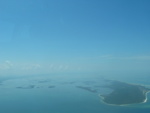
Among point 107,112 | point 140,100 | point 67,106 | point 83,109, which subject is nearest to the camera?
point 107,112

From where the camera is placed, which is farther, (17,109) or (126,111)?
(17,109)

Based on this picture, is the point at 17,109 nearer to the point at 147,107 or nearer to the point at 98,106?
the point at 98,106

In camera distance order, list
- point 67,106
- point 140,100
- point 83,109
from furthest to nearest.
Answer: point 140,100 → point 67,106 → point 83,109

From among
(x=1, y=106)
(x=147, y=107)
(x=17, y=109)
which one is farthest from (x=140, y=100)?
(x=1, y=106)

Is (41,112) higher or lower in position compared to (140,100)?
lower

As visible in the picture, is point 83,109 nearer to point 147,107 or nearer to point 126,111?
point 126,111

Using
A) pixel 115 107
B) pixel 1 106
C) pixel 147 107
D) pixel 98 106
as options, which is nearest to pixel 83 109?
pixel 98 106

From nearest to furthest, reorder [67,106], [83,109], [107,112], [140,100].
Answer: [107,112] < [83,109] < [67,106] < [140,100]

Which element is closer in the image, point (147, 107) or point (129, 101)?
point (147, 107)

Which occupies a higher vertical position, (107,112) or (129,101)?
(129,101)
